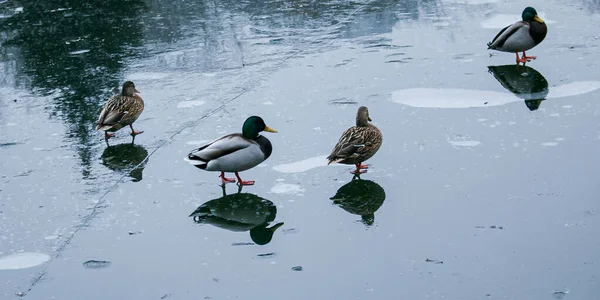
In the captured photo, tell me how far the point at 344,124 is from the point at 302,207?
1942mm

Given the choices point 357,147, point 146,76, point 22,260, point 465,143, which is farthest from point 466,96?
point 22,260

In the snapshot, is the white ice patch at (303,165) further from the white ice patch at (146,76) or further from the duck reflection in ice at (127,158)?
the white ice patch at (146,76)

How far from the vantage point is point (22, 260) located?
641 cm

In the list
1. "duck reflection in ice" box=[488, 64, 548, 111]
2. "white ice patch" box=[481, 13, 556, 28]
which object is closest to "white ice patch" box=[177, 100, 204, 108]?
"duck reflection in ice" box=[488, 64, 548, 111]

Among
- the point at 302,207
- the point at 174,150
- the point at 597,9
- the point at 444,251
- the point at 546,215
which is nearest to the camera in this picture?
the point at 444,251

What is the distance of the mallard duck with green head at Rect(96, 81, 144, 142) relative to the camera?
8875 millimetres

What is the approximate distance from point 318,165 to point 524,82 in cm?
305

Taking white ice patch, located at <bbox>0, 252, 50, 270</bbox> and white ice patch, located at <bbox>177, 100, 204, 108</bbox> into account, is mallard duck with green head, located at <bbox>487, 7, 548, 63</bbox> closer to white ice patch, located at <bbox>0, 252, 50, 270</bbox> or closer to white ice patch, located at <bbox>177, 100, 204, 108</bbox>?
white ice patch, located at <bbox>177, 100, 204, 108</bbox>

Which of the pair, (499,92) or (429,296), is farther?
(499,92)

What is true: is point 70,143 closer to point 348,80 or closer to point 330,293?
point 348,80

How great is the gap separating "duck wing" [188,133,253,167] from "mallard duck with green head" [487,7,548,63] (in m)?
4.02

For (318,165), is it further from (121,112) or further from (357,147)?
(121,112)

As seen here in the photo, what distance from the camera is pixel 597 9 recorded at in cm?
1222

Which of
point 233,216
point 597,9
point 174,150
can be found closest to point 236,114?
point 174,150
